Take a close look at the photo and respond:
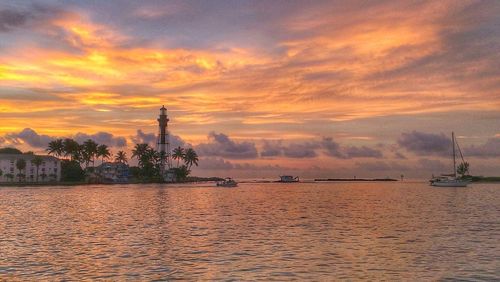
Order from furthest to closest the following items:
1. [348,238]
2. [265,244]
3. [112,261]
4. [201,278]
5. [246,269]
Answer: [348,238], [265,244], [112,261], [246,269], [201,278]

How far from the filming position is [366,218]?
215 feet

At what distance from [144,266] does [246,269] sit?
274 inches

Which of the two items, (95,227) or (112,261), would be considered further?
(95,227)

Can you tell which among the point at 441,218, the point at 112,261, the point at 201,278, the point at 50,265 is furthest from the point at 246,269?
the point at 441,218

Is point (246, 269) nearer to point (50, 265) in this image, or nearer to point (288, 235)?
point (50, 265)

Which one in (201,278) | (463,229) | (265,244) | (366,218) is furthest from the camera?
(366,218)

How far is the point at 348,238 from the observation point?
44281mm

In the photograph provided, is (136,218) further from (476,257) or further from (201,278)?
(476,257)

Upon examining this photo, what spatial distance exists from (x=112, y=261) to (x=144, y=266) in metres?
2.83

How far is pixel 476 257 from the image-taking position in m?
33.9

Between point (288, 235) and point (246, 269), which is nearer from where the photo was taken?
point (246, 269)

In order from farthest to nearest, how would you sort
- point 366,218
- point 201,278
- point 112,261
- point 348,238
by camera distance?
point 366,218, point 348,238, point 112,261, point 201,278

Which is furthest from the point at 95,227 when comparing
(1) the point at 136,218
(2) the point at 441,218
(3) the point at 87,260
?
(2) the point at 441,218

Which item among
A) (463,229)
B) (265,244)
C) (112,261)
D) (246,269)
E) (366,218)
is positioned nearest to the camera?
(246,269)
